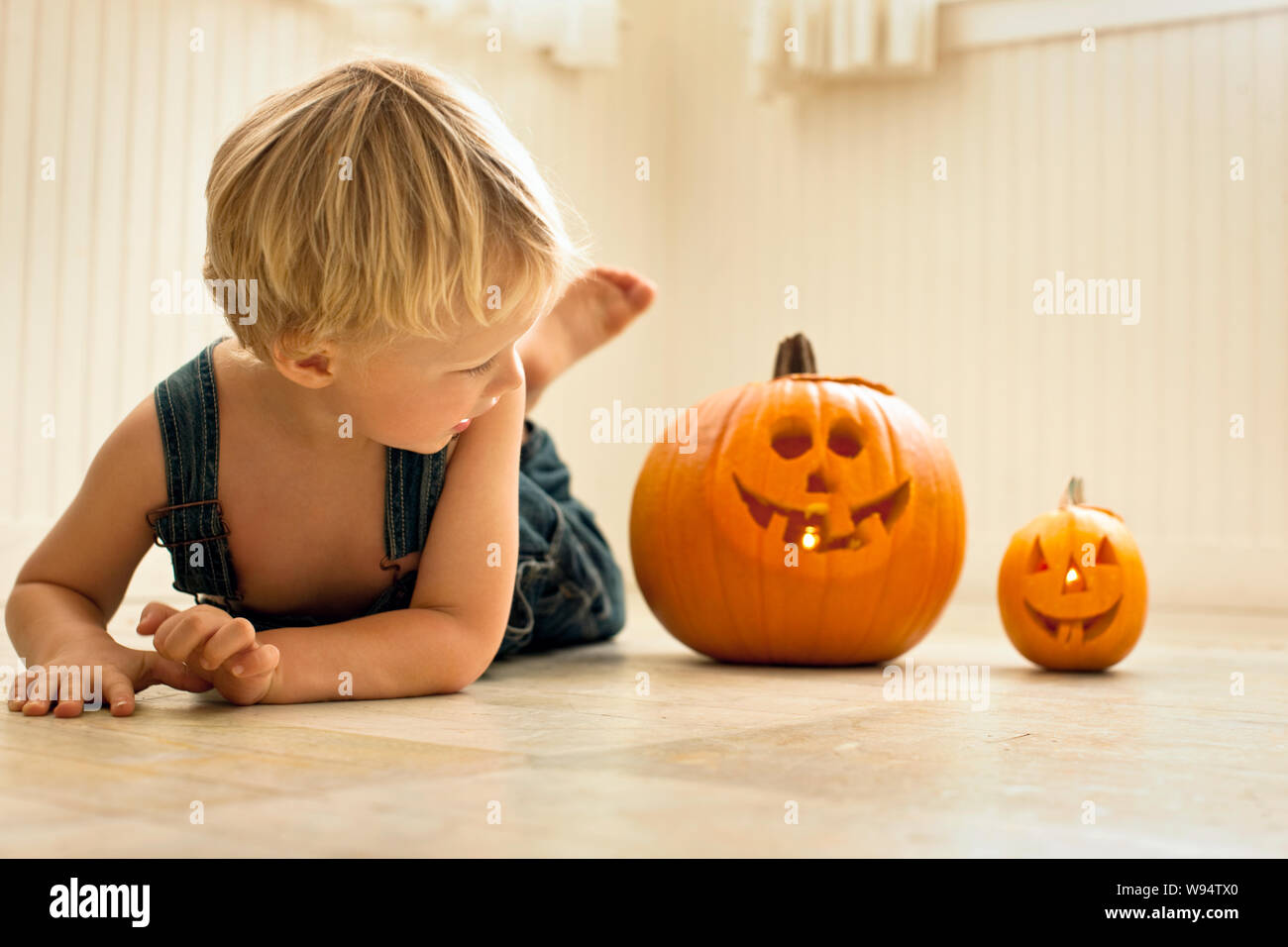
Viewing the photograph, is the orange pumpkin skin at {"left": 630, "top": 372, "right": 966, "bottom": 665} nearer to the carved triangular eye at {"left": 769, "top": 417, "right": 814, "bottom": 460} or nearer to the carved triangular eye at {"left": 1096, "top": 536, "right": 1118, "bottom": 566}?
the carved triangular eye at {"left": 769, "top": 417, "right": 814, "bottom": 460}

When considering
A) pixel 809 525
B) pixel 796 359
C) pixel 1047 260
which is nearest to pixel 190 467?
pixel 809 525

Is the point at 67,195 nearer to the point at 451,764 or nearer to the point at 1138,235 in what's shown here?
Answer: the point at 451,764

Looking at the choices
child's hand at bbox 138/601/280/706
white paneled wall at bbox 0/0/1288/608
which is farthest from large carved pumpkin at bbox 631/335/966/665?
white paneled wall at bbox 0/0/1288/608

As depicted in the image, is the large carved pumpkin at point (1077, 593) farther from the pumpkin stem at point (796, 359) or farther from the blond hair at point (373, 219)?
the blond hair at point (373, 219)

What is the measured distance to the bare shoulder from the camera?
0.89m

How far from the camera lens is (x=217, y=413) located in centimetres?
92

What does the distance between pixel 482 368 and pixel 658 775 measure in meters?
0.32

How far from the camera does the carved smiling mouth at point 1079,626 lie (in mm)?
1163

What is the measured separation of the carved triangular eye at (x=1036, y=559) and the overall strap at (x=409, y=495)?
58 centimetres

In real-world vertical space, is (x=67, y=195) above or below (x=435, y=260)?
above

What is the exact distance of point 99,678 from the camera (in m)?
0.80

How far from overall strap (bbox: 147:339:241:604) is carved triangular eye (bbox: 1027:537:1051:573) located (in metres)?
0.73
